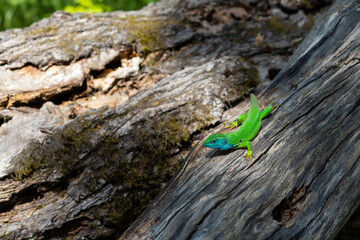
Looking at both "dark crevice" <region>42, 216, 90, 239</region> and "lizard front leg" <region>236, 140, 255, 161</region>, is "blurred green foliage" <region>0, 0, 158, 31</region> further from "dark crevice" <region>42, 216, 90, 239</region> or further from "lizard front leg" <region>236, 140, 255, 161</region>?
"lizard front leg" <region>236, 140, 255, 161</region>

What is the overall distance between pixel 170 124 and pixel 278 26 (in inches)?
122

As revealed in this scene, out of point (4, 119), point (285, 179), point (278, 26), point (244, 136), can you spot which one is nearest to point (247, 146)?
point (244, 136)

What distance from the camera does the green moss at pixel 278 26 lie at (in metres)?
5.13

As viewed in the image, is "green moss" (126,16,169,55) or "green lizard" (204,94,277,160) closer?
"green lizard" (204,94,277,160)

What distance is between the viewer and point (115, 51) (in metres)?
4.41

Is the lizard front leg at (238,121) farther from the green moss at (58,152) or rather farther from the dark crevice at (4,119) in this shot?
the dark crevice at (4,119)

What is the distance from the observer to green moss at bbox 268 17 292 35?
5.13 metres

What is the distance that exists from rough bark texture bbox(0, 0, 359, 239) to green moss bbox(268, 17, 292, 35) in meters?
0.03

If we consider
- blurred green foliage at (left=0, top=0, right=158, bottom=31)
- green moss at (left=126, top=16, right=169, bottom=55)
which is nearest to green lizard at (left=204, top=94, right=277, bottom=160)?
green moss at (left=126, top=16, right=169, bottom=55)

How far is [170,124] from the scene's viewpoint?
142 inches

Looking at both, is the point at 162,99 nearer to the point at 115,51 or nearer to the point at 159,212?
the point at 115,51

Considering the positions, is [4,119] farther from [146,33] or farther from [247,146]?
[247,146]

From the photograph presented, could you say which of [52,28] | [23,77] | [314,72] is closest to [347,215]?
[314,72]

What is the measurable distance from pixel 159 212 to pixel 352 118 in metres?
2.09
